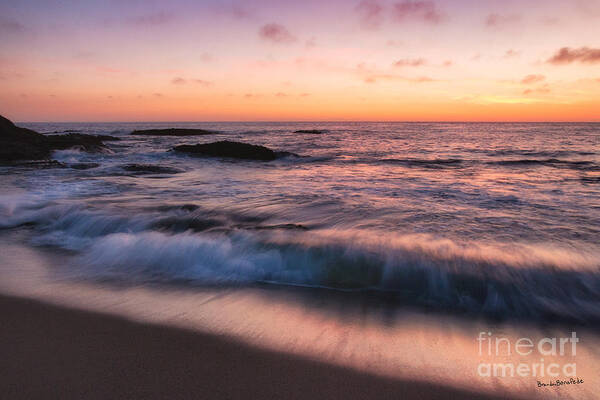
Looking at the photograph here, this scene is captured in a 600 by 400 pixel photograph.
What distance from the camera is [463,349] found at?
230cm

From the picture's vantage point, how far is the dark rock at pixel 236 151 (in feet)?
52.0

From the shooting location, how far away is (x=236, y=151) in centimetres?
1616

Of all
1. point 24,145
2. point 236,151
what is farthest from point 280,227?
point 24,145

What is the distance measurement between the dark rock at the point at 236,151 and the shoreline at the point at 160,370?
13668mm

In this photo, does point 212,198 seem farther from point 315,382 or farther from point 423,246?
point 315,382

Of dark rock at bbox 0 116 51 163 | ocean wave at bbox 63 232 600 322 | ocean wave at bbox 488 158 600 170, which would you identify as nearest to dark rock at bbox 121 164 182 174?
dark rock at bbox 0 116 51 163

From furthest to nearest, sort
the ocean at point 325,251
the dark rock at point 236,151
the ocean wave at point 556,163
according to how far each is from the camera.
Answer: the dark rock at point 236,151, the ocean wave at point 556,163, the ocean at point 325,251

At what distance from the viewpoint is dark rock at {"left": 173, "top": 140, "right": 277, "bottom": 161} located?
15.9 meters

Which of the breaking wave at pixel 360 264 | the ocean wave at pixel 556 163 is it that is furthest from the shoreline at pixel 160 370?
the ocean wave at pixel 556 163

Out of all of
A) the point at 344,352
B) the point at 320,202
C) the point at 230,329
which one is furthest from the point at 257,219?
the point at 344,352

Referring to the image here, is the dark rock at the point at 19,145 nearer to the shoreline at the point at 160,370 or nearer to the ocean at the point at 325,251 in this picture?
the ocean at the point at 325,251

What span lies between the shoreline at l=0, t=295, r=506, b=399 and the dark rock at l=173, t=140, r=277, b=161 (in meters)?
13.7

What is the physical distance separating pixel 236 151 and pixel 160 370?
583 inches

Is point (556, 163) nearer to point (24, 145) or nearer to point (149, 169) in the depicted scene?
point (149, 169)
